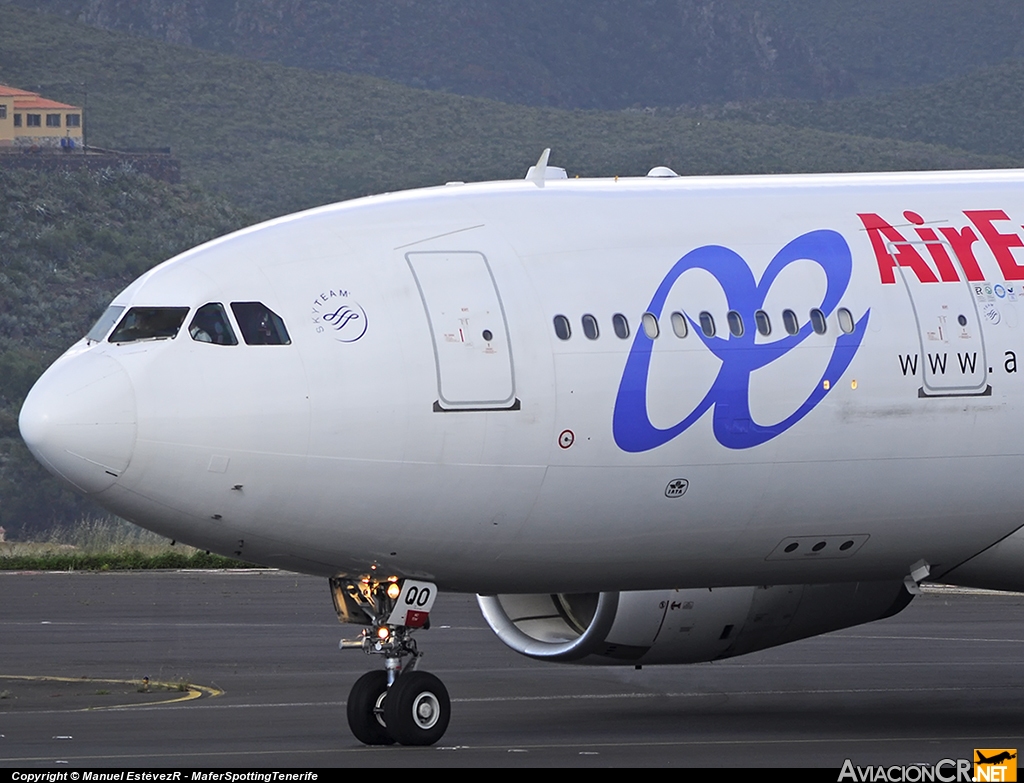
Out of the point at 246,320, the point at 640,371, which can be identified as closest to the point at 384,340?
the point at 246,320

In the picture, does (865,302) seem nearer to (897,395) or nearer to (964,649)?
(897,395)

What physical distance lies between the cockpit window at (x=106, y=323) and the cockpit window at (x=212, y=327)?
0.73m

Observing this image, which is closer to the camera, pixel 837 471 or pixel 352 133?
pixel 837 471

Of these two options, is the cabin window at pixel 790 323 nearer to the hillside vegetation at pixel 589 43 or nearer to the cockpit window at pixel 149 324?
the cockpit window at pixel 149 324

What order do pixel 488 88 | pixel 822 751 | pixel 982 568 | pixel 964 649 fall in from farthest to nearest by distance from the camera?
pixel 488 88, pixel 964 649, pixel 982 568, pixel 822 751

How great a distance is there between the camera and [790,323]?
19.0 m

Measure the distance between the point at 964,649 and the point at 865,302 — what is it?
35.7 ft

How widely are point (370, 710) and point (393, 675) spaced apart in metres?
0.41

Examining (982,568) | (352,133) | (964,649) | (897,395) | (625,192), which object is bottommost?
(964,649)

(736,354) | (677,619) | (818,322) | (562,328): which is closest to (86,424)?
(562,328)

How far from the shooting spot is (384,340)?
1766cm

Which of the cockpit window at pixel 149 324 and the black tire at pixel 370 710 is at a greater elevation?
the cockpit window at pixel 149 324

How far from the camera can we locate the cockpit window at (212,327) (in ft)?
57.3

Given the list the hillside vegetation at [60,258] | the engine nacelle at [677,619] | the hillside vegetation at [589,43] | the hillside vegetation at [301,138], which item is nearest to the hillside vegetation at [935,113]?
the hillside vegetation at [301,138]
